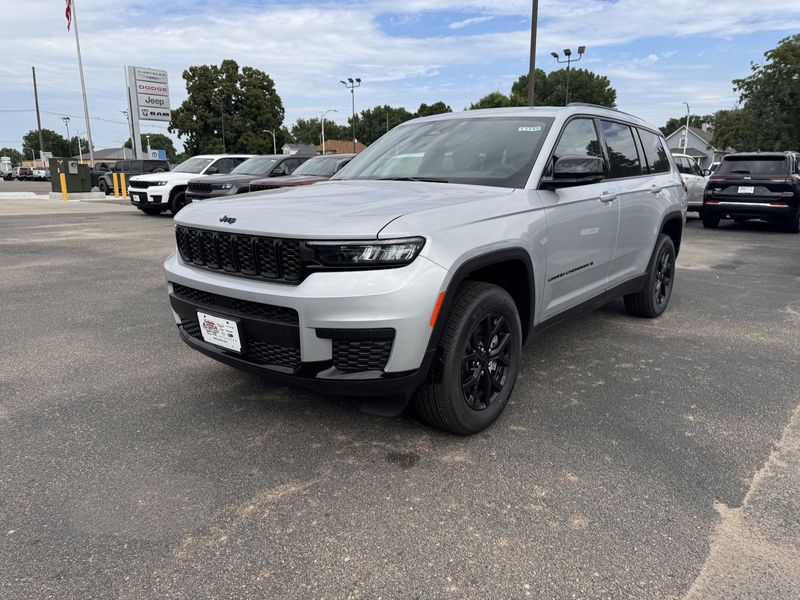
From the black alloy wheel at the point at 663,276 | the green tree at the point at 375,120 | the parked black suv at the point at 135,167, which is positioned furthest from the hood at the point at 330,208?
the green tree at the point at 375,120

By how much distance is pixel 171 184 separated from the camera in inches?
584

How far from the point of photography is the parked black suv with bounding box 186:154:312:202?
12.7m

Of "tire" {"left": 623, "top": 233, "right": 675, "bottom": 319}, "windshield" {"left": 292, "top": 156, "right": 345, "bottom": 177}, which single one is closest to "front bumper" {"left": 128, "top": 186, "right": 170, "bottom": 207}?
"windshield" {"left": 292, "top": 156, "right": 345, "bottom": 177}

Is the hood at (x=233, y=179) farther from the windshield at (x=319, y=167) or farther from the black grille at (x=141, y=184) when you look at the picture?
the black grille at (x=141, y=184)

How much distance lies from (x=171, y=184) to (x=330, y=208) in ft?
44.2

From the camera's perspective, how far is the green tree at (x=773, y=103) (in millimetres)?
36125

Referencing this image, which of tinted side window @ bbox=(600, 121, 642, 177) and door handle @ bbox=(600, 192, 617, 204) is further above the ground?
tinted side window @ bbox=(600, 121, 642, 177)

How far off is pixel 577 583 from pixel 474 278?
5.01 feet

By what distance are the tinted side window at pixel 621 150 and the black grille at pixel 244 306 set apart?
2.91m

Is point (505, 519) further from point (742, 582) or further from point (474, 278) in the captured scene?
point (474, 278)

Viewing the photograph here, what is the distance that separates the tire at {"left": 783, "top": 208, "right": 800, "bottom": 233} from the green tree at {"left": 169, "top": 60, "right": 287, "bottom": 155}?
51.8 metres

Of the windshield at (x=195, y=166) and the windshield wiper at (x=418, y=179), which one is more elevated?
the windshield at (x=195, y=166)

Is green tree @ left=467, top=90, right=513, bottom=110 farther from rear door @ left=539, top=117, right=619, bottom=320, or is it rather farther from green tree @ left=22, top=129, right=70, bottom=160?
green tree @ left=22, top=129, right=70, bottom=160

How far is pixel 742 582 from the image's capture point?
6.73ft
